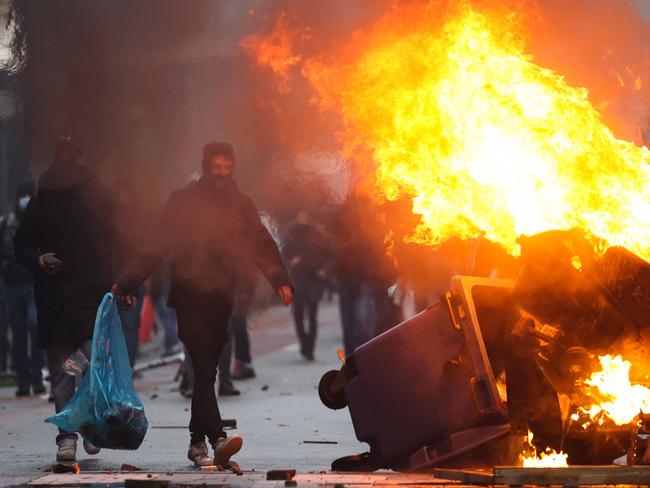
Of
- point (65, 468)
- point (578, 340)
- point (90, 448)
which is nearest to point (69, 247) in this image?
point (90, 448)

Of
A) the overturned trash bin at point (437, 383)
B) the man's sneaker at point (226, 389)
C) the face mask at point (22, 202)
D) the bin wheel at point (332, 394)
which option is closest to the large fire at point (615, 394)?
the overturned trash bin at point (437, 383)

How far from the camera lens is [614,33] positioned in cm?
1053

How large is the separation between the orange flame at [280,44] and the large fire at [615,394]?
4632 millimetres

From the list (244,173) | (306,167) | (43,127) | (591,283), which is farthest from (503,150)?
(43,127)

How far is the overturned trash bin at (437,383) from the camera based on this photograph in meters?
7.02

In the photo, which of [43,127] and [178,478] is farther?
[43,127]

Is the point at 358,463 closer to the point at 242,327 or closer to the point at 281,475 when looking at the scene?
the point at 281,475

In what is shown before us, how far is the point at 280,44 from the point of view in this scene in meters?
11.2

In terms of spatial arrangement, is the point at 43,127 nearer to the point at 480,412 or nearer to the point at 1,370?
the point at 1,370

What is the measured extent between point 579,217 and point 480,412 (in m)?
1.29

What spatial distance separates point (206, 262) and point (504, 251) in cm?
174

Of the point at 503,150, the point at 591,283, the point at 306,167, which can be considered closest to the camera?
the point at 591,283

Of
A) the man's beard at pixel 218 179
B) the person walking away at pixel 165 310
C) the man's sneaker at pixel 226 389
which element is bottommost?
the man's sneaker at pixel 226 389

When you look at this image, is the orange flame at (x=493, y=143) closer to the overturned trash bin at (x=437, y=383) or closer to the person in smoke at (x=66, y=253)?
the overturned trash bin at (x=437, y=383)
